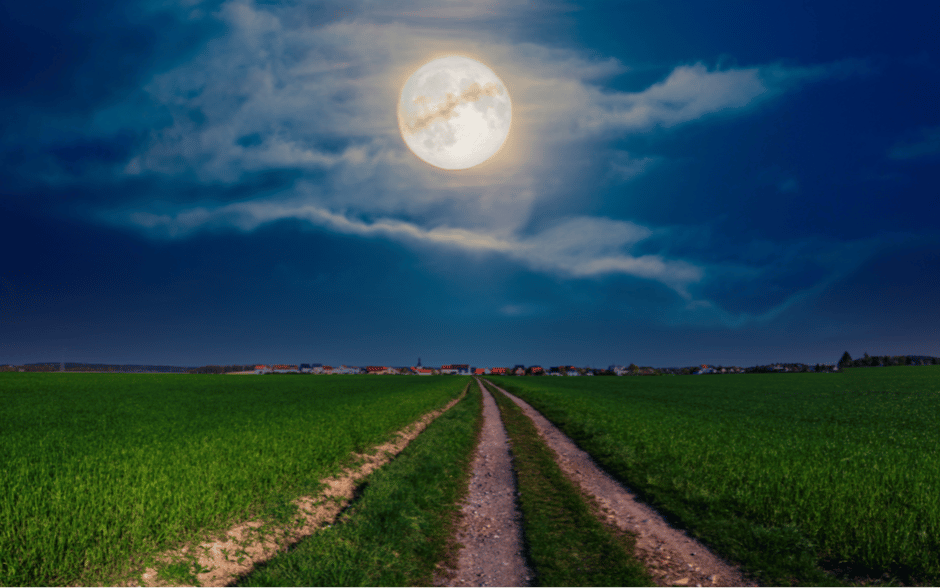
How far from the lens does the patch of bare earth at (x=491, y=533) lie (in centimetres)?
786

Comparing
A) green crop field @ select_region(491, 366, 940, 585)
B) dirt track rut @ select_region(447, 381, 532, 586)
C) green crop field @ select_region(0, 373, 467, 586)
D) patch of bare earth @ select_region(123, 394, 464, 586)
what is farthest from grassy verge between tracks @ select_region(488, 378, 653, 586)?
green crop field @ select_region(0, 373, 467, 586)

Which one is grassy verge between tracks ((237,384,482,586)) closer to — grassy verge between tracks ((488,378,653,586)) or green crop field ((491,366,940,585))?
grassy verge between tracks ((488,378,653,586))

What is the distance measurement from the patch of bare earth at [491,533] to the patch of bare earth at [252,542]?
12.2ft

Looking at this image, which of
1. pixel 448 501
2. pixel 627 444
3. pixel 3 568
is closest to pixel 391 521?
pixel 448 501

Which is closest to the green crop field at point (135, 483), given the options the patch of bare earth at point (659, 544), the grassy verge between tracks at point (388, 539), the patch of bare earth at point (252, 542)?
the patch of bare earth at point (252, 542)

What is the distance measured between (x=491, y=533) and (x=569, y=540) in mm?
1826

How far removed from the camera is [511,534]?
9820mm

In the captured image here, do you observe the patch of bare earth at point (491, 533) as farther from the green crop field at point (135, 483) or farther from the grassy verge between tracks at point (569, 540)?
the green crop field at point (135, 483)

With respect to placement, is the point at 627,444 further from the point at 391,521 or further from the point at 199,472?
the point at 199,472

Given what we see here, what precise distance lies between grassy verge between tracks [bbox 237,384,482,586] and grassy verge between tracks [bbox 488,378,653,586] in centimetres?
189

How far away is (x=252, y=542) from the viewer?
30.0 feet

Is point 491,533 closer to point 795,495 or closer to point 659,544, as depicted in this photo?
point 659,544

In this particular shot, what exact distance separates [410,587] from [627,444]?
46.2ft

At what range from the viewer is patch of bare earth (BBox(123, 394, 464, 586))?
26.0ft
